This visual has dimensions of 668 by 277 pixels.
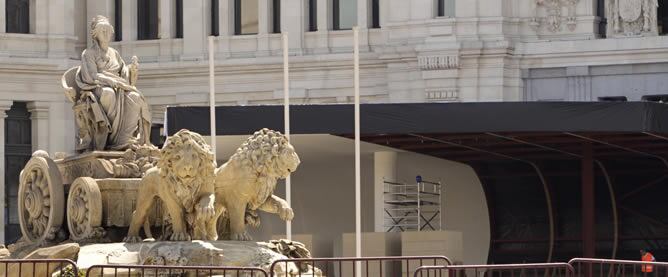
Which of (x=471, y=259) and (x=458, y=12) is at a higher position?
(x=458, y=12)

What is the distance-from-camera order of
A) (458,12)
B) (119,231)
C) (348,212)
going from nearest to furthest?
1. (119,231)
2. (348,212)
3. (458,12)

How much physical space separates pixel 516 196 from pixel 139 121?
30.4 metres

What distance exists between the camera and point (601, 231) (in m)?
63.3

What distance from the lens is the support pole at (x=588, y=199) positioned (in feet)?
190

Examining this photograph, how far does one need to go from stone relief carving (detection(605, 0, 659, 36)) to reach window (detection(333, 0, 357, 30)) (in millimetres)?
8040

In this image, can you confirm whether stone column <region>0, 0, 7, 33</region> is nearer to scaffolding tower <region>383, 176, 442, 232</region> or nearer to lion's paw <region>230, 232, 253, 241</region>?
scaffolding tower <region>383, 176, 442, 232</region>

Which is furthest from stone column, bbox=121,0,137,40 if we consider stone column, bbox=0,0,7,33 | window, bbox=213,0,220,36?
stone column, bbox=0,0,7,33

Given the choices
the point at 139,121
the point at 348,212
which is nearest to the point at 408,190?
the point at 348,212

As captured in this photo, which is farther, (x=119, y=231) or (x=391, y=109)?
(x=391, y=109)

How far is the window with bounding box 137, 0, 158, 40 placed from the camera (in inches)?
2906

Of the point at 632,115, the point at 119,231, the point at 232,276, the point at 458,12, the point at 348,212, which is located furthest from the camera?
the point at 458,12

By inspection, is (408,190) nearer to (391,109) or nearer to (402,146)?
(402,146)

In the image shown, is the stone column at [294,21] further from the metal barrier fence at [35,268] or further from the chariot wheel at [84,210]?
the metal barrier fence at [35,268]

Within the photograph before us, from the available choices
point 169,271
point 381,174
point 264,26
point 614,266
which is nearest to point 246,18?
point 264,26
